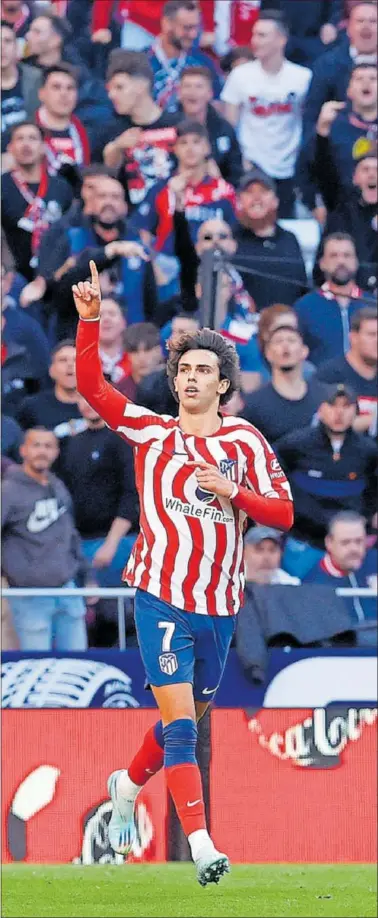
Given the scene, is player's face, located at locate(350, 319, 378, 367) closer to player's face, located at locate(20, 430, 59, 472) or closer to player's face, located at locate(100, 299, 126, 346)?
player's face, located at locate(100, 299, 126, 346)

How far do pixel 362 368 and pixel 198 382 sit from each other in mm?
4782

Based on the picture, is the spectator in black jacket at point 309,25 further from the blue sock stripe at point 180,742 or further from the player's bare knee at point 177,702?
the blue sock stripe at point 180,742

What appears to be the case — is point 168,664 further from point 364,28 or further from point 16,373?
point 364,28

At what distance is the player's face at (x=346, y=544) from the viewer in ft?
30.5

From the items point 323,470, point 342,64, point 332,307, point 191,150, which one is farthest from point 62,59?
point 323,470

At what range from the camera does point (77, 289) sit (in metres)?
5.36

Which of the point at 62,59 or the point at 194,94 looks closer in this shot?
the point at 194,94

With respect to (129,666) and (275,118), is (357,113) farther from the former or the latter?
(129,666)

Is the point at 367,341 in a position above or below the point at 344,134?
below

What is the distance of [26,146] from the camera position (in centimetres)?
1067

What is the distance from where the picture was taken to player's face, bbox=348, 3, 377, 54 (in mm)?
11500

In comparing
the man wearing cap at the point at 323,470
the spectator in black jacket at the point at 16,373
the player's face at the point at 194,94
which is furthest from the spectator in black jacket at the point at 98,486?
the player's face at the point at 194,94

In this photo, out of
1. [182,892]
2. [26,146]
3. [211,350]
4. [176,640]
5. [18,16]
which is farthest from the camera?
[18,16]

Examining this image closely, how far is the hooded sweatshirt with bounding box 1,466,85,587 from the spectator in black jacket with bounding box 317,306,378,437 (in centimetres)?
213
